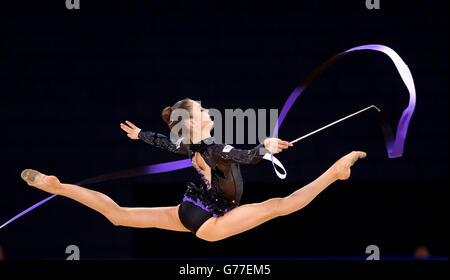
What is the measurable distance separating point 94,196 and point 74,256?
1.34 m

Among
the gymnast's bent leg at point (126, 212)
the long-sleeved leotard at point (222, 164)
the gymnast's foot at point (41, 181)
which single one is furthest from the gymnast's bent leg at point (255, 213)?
the gymnast's foot at point (41, 181)

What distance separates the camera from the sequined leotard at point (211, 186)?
3000mm

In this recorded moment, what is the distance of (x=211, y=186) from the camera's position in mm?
3113

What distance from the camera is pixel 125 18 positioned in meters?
4.71

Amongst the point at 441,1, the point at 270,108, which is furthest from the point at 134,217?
the point at 441,1

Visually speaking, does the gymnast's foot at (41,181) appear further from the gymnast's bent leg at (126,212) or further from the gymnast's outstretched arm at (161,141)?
the gymnast's outstretched arm at (161,141)

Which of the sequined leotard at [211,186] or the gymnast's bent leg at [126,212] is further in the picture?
the gymnast's bent leg at [126,212]

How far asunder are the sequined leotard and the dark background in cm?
148

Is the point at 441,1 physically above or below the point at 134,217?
above

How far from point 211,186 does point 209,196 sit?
0.05 metres

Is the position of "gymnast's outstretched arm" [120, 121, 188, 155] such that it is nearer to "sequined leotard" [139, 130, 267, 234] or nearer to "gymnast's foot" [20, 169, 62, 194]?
"sequined leotard" [139, 130, 267, 234]

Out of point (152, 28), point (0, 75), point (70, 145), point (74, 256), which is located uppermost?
point (152, 28)

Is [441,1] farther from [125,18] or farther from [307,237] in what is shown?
[125,18]

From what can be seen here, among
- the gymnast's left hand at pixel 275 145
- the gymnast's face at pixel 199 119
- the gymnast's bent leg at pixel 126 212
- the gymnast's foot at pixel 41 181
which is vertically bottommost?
the gymnast's bent leg at pixel 126 212
